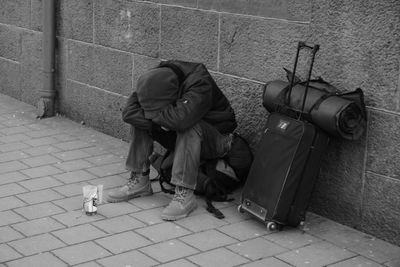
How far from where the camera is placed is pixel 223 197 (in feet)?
18.0

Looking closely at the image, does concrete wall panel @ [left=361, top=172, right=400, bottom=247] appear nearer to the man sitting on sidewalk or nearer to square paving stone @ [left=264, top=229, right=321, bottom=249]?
square paving stone @ [left=264, top=229, right=321, bottom=249]

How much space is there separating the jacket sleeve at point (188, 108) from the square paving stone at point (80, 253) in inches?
37.8

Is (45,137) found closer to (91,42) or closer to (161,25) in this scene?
(91,42)

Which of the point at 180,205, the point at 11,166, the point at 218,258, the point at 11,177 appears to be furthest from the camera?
the point at 11,166

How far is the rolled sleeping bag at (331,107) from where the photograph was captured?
460 cm

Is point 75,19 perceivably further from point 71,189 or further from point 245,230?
point 245,230

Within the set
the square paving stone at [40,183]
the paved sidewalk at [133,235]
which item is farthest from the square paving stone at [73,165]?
the square paving stone at [40,183]

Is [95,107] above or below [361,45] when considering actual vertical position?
below

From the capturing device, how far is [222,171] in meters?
5.43

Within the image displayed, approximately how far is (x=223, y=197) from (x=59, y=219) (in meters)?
1.16

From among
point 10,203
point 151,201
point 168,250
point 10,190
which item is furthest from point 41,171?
point 168,250

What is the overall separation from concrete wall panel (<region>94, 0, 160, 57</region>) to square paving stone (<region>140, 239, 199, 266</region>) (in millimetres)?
2292

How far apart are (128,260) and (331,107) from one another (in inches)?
59.2

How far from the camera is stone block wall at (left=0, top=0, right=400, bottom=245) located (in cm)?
473
